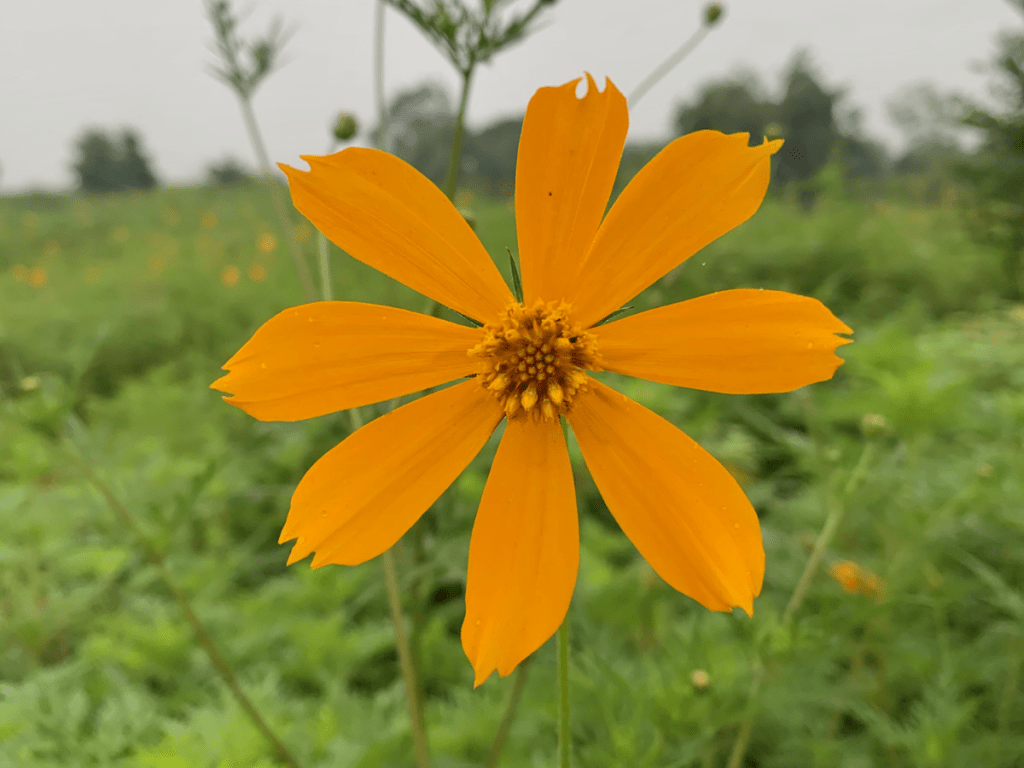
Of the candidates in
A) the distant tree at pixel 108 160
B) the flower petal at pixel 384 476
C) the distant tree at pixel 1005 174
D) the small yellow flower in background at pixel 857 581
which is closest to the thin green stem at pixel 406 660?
the flower petal at pixel 384 476

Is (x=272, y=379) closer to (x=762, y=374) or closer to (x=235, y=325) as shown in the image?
(x=762, y=374)

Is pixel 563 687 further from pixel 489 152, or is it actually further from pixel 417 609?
pixel 489 152

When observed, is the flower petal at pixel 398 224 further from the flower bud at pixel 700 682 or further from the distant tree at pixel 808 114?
the distant tree at pixel 808 114

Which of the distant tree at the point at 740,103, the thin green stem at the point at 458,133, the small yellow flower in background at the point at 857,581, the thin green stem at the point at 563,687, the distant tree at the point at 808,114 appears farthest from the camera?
the distant tree at the point at 808,114

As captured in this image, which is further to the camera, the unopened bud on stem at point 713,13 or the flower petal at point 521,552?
the unopened bud on stem at point 713,13

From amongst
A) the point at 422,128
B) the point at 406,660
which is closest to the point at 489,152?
the point at 422,128

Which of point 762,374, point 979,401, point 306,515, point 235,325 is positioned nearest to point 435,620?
point 306,515
